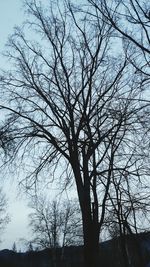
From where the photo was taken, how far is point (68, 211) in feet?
168

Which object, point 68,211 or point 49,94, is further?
point 68,211

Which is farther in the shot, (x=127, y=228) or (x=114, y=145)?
(x=127, y=228)

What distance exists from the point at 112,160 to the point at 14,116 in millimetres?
4699

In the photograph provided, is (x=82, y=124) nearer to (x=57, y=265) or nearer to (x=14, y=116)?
(x=14, y=116)

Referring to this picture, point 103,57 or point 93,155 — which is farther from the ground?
point 103,57

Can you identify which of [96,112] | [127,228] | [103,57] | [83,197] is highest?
[103,57]

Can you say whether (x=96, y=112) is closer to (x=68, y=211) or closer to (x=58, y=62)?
(x=58, y=62)

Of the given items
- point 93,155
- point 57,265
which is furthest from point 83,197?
point 57,265

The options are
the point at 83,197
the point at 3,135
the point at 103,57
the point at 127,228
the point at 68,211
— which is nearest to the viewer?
the point at 83,197

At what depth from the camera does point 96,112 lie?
629 inches

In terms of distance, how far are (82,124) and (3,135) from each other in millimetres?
3364

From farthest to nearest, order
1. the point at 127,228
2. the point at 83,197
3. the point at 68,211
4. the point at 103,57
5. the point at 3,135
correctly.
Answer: the point at 68,211 → the point at 127,228 → the point at 103,57 → the point at 3,135 → the point at 83,197

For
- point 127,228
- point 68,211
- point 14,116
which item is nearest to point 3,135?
point 14,116

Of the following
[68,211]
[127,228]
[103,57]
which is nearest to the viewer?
[103,57]
